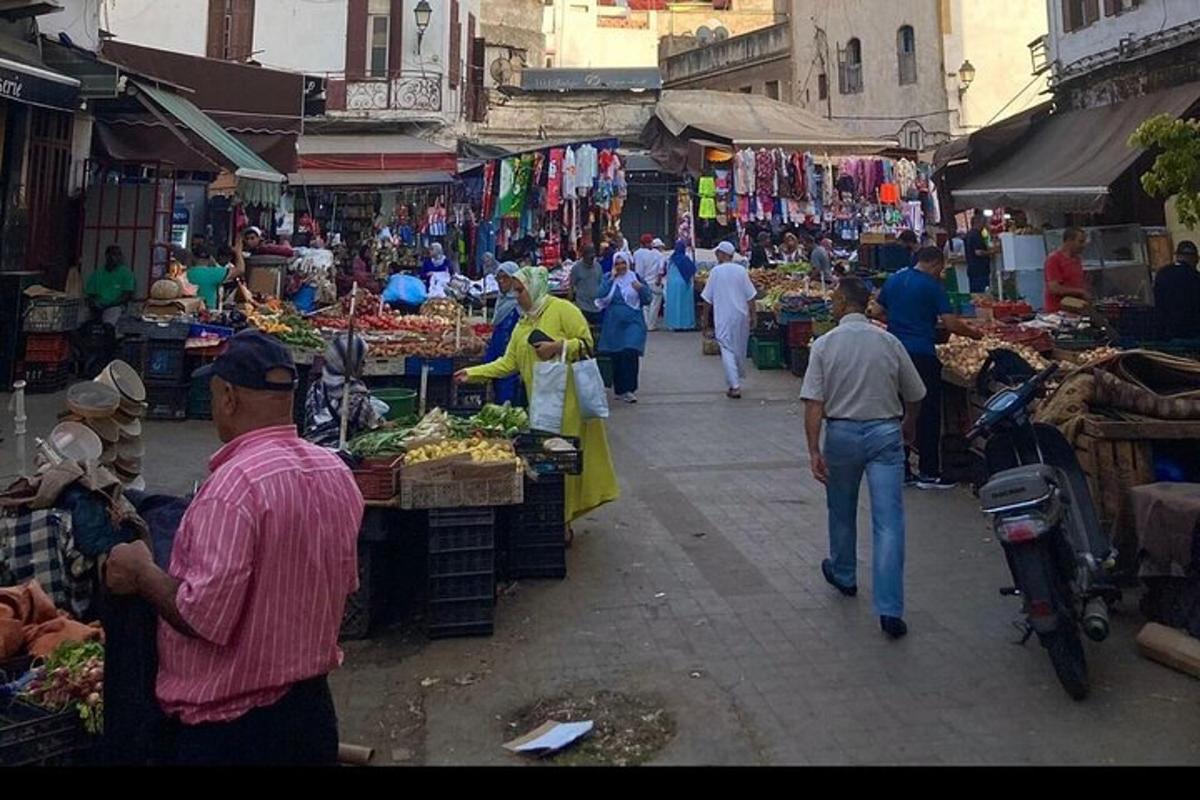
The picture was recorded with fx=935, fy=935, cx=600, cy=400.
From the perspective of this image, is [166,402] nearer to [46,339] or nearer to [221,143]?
[46,339]

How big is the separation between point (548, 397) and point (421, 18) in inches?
791

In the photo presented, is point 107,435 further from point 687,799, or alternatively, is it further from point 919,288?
point 919,288

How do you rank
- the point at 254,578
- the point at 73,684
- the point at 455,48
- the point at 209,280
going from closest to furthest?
1. the point at 254,578
2. the point at 73,684
3. the point at 209,280
4. the point at 455,48

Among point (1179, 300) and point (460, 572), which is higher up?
point (1179, 300)

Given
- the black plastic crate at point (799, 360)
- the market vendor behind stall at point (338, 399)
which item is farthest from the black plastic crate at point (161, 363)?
the black plastic crate at point (799, 360)

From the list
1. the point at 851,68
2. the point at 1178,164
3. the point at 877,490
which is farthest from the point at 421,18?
the point at 877,490

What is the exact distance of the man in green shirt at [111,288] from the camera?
12102mm

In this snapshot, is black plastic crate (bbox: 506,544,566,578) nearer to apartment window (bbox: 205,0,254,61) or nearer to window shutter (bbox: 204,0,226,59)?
apartment window (bbox: 205,0,254,61)

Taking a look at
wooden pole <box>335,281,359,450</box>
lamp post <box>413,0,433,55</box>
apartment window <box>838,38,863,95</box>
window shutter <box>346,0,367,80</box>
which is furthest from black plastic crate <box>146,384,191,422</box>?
apartment window <box>838,38,863,95</box>

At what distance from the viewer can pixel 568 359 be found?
21.5 feet

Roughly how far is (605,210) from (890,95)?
15.7 m

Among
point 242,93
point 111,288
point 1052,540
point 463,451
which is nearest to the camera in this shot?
point 1052,540

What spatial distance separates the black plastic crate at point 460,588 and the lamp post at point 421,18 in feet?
70.7

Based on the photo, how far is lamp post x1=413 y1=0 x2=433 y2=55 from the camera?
76.8 feet
